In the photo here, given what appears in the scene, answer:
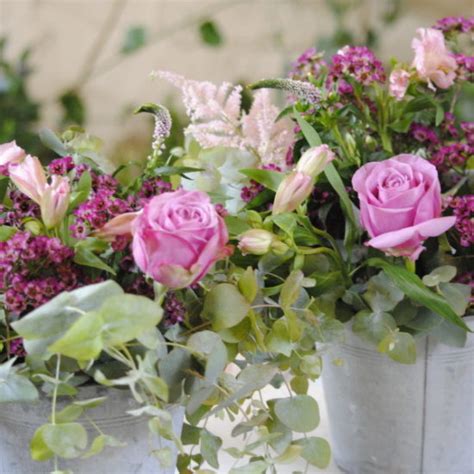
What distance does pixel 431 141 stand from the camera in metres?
0.75

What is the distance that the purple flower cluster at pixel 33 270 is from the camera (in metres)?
0.47

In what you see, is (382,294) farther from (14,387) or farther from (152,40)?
(152,40)

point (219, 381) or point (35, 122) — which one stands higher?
point (219, 381)

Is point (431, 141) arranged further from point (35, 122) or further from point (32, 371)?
point (35, 122)

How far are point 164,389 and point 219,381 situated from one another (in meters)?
0.07

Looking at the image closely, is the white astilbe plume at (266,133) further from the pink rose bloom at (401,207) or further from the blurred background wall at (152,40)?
the blurred background wall at (152,40)

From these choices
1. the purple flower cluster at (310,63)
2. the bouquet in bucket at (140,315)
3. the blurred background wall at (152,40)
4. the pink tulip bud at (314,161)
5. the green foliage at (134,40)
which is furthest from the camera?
the blurred background wall at (152,40)

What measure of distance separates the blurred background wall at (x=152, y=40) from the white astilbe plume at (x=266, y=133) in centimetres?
178

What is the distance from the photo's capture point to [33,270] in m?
0.49

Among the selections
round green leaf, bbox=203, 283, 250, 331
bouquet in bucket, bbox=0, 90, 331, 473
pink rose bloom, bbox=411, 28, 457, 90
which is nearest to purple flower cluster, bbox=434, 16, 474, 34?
pink rose bloom, bbox=411, 28, 457, 90

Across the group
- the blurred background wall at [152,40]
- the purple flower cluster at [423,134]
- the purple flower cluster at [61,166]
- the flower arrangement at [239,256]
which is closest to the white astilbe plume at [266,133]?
the flower arrangement at [239,256]

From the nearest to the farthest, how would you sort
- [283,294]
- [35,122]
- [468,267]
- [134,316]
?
[134,316] → [283,294] → [468,267] → [35,122]

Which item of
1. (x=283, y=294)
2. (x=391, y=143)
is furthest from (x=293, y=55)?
(x=283, y=294)

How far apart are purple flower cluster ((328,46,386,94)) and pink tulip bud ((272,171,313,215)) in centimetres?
20
